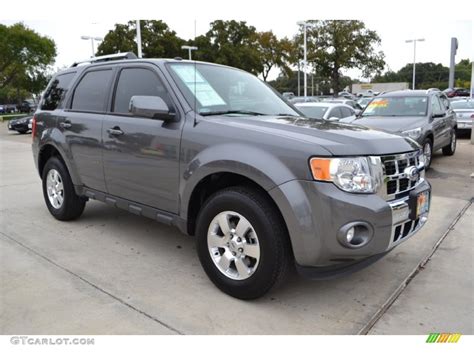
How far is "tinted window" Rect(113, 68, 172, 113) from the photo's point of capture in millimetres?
3748

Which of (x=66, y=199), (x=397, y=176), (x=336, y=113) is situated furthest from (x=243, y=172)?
(x=336, y=113)

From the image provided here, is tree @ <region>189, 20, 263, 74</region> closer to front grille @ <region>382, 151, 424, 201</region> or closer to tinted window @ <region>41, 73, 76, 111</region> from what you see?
tinted window @ <region>41, 73, 76, 111</region>

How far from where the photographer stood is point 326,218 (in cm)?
264

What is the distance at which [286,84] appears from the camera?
209 ft

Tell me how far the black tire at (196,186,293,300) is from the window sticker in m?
0.89

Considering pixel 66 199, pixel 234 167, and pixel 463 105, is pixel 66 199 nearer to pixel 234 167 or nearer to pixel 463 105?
pixel 234 167

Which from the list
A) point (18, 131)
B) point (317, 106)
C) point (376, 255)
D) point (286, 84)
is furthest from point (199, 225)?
point (286, 84)

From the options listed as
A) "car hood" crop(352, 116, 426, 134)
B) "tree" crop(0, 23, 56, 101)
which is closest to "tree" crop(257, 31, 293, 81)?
"tree" crop(0, 23, 56, 101)

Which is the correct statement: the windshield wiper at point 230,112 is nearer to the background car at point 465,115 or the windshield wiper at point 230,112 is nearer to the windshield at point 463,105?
the background car at point 465,115

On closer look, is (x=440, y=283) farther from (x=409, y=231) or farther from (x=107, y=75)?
(x=107, y=75)

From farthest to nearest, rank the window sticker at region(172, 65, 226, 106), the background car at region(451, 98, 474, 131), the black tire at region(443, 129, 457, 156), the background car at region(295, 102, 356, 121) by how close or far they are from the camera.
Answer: the background car at region(451, 98, 474, 131)
the black tire at region(443, 129, 457, 156)
the background car at region(295, 102, 356, 121)
the window sticker at region(172, 65, 226, 106)

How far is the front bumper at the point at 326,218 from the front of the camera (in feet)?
8.66

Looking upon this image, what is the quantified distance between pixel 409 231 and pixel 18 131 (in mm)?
22429

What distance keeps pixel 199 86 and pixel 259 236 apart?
151 cm
